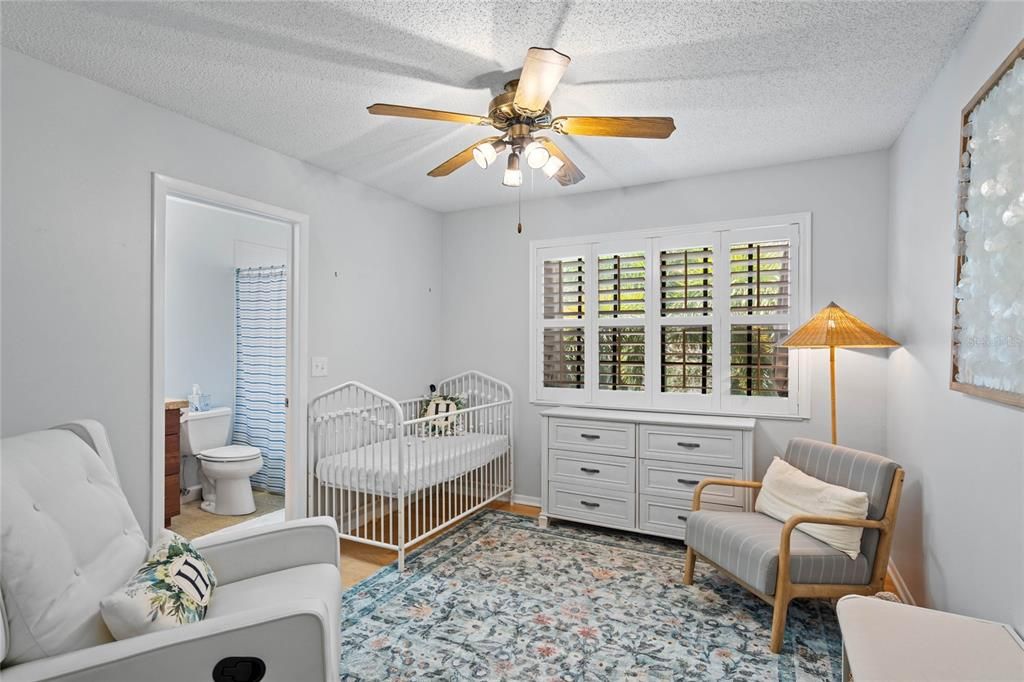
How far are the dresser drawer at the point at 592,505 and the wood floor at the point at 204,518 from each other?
2145 millimetres

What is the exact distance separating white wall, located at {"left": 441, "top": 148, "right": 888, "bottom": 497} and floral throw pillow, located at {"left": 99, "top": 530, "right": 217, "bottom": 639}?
2.78 metres

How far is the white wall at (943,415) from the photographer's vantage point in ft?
5.08

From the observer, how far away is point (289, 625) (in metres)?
1.36

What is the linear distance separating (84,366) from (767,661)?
3.03 m

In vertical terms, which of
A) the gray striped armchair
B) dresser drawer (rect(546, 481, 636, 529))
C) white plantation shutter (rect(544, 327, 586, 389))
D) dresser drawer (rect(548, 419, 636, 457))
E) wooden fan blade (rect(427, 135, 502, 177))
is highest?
wooden fan blade (rect(427, 135, 502, 177))

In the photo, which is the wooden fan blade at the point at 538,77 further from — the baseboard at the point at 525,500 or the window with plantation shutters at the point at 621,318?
the baseboard at the point at 525,500

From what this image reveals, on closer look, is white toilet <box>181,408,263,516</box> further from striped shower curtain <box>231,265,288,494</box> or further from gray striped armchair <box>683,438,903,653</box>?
gray striped armchair <box>683,438,903,653</box>

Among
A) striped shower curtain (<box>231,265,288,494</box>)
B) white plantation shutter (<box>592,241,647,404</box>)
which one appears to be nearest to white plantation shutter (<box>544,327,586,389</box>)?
white plantation shutter (<box>592,241,647,404</box>)

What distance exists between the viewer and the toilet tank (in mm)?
4062

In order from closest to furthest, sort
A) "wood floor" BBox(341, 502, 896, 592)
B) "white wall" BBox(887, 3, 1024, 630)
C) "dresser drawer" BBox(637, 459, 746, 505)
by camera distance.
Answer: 1. "white wall" BBox(887, 3, 1024, 630)
2. "wood floor" BBox(341, 502, 896, 592)
3. "dresser drawer" BBox(637, 459, 746, 505)

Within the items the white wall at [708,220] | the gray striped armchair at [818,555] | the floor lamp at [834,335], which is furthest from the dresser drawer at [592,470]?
the floor lamp at [834,335]

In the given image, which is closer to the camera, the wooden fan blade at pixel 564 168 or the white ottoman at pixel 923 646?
the white ottoman at pixel 923 646

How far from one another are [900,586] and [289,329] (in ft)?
11.6

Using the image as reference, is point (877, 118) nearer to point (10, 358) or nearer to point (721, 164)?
point (721, 164)
